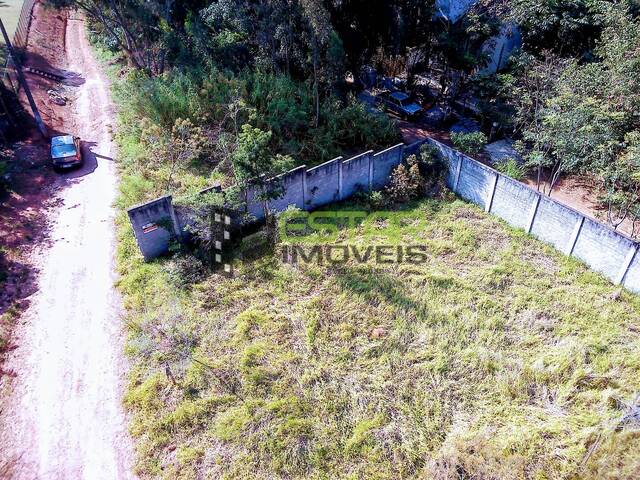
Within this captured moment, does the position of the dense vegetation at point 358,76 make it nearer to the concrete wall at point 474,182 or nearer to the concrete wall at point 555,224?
the concrete wall at point 474,182

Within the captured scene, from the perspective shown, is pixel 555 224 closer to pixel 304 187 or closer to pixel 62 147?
pixel 304 187

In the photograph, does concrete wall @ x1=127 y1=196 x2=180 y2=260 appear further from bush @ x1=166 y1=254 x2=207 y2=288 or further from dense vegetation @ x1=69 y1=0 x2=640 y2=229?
dense vegetation @ x1=69 y1=0 x2=640 y2=229

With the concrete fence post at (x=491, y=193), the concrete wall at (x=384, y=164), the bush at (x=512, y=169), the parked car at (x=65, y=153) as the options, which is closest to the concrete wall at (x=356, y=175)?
the concrete wall at (x=384, y=164)

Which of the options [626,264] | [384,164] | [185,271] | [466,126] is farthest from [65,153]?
[626,264]

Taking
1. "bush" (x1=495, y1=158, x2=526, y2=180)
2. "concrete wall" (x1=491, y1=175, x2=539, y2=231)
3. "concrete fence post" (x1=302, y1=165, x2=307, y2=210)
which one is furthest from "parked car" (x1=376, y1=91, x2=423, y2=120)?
"concrete fence post" (x1=302, y1=165, x2=307, y2=210)

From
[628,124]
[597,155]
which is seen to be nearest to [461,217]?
[597,155]

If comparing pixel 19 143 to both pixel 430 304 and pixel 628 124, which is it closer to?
pixel 430 304
